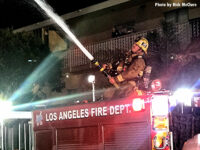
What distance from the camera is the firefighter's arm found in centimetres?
701

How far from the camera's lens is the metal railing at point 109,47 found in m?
13.3

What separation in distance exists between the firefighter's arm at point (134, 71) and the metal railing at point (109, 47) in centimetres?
636

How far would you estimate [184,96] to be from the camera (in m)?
5.80

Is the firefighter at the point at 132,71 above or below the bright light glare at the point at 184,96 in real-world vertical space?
above

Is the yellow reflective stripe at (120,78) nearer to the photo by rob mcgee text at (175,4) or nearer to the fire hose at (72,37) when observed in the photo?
the fire hose at (72,37)

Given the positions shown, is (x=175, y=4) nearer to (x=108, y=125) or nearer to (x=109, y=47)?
(x=109, y=47)

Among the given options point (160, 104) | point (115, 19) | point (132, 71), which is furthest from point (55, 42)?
point (160, 104)

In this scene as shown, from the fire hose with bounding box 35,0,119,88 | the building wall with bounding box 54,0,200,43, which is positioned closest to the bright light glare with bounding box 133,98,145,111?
the fire hose with bounding box 35,0,119,88

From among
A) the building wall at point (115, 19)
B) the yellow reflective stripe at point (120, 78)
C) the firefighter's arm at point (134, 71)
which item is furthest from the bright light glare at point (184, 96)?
the building wall at point (115, 19)

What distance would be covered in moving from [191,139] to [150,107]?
821mm

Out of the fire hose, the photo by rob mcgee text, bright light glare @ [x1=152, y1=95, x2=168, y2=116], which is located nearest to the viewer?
bright light glare @ [x1=152, y1=95, x2=168, y2=116]

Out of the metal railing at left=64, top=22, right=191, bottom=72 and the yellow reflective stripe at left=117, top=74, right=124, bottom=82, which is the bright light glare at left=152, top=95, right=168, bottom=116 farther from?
the metal railing at left=64, top=22, right=191, bottom=72

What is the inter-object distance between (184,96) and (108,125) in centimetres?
142

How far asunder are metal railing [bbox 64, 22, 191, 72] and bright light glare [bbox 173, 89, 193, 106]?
24.6 ft
